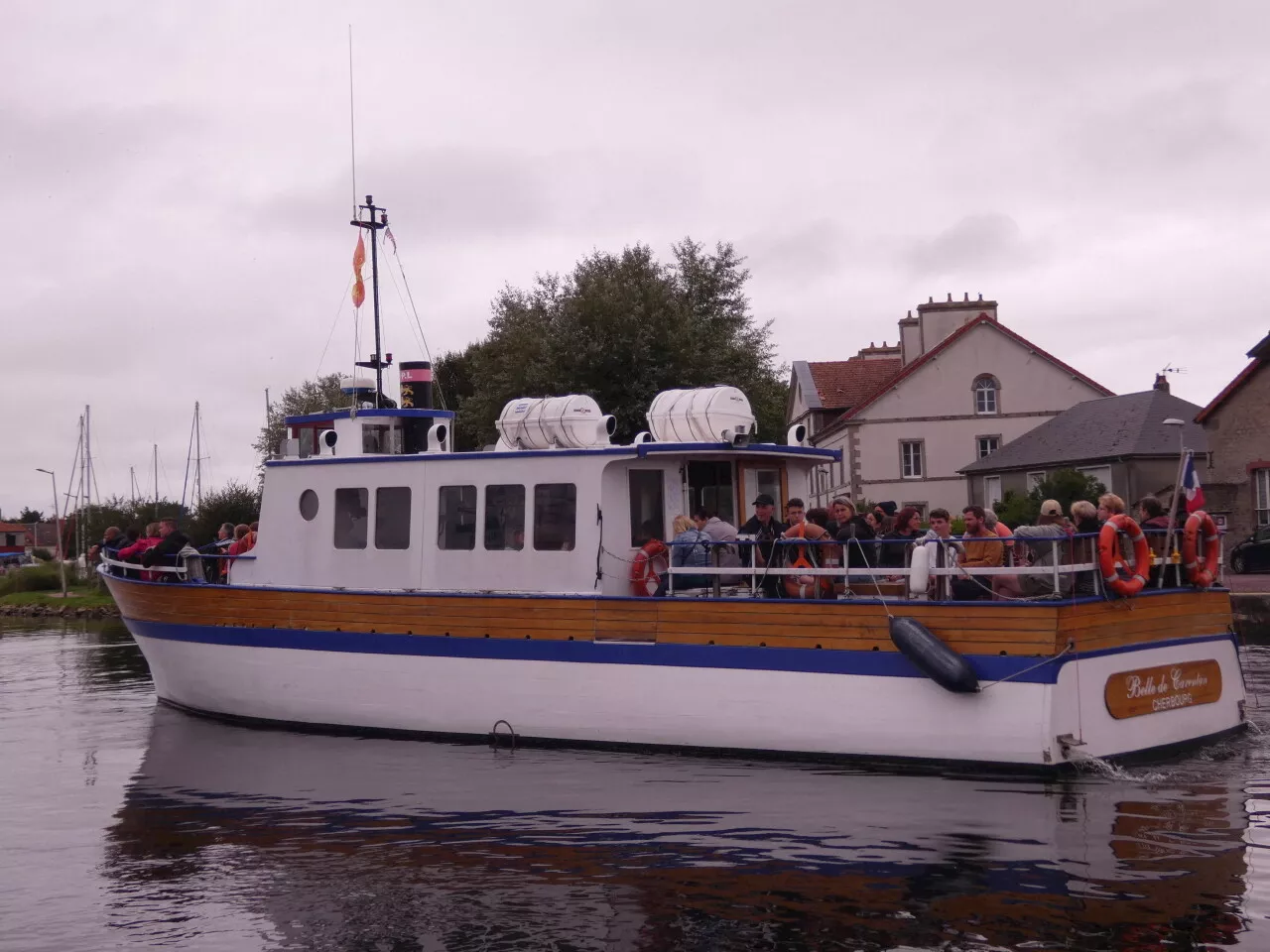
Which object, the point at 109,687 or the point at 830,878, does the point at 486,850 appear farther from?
the point at 109,687

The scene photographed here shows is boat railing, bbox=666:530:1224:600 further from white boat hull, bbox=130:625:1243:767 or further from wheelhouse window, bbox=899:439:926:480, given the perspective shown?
wheelhouse window, bbox=899:439:926:480

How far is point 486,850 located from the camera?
10.7 meters

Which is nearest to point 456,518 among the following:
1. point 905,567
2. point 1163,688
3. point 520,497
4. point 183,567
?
point 520,497

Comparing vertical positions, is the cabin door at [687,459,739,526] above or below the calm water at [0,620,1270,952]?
above

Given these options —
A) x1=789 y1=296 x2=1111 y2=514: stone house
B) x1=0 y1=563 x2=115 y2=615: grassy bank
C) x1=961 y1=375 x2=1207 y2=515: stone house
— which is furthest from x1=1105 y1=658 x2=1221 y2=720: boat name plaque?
x1=0 y1=563 x2=115 y2=615: grassy bank

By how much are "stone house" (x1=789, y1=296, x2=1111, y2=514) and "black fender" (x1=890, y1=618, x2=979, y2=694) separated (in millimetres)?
41970

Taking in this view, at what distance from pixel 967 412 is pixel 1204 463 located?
44.0ft

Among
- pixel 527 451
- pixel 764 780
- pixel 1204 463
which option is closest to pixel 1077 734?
pixel 764 780

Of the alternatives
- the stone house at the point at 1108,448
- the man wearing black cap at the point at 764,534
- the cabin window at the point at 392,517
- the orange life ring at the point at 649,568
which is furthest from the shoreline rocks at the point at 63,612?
the man wearing black cap at the point at 764,534

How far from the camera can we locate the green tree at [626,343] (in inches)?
1638

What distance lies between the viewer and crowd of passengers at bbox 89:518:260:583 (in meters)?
18.0

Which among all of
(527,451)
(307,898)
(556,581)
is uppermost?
(527,451)

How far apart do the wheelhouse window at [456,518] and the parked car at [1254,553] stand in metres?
28.2

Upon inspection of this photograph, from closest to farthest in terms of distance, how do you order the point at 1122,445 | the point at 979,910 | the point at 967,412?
the point at 979,910 < the point at 1122,445 < the point at 967,412
